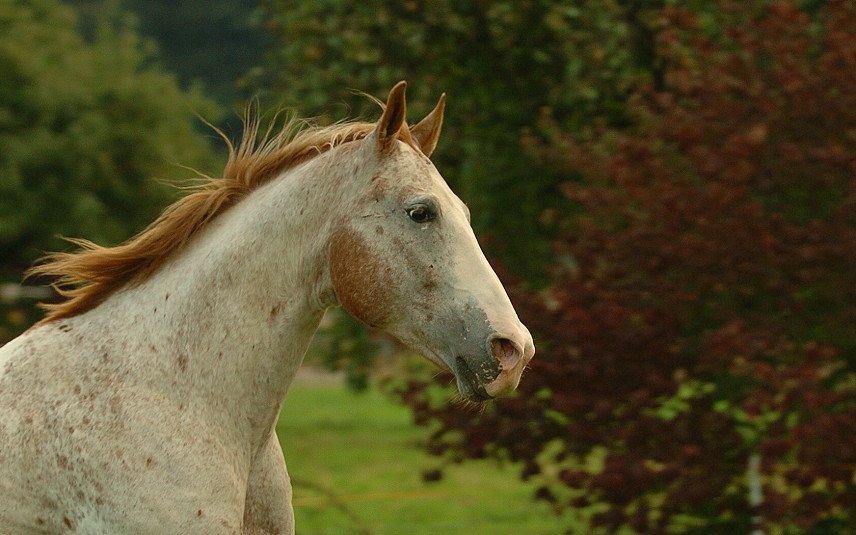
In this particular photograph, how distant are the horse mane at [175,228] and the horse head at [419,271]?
0.25 m

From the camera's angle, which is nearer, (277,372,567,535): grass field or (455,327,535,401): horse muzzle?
(455,327,535,401): horse muzzle

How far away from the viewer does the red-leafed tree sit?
560 centimetres

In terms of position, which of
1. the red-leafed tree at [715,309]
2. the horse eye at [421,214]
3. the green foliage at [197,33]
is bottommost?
the horse eye at [421,214]

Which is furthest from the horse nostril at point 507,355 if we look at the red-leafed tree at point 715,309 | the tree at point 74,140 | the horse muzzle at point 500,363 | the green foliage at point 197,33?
the green foliage at point 197,33

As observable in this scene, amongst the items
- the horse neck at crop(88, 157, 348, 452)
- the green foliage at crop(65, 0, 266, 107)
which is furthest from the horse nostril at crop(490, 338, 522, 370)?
the green foliage at crop(65, 0, 266, 107)

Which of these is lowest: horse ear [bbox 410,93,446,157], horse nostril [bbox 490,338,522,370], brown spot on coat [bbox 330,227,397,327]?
horse nostril [bbox 490,338,522,370]

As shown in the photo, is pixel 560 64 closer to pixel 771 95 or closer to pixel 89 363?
pixel 771 95

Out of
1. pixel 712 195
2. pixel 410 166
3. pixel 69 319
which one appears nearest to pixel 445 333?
pixel 410 166

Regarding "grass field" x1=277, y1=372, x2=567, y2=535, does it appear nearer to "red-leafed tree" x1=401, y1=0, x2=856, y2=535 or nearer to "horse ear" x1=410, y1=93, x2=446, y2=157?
"red-leafed tree" x1=401, y1=0, x2=856, y2=535

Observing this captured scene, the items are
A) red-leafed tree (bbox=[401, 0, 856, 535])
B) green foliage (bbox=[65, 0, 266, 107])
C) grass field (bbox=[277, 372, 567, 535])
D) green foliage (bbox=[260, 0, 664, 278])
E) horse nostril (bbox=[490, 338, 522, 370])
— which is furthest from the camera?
green foliage (bbox=[65, 0, 266, 107])

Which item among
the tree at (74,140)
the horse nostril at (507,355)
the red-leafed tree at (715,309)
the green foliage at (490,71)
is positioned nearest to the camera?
the horse nostril at (507,355)

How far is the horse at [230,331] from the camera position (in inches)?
106

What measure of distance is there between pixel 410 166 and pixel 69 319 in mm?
1018

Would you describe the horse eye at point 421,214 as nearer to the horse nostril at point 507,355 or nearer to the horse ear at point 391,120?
the horse ear at point 391,120
